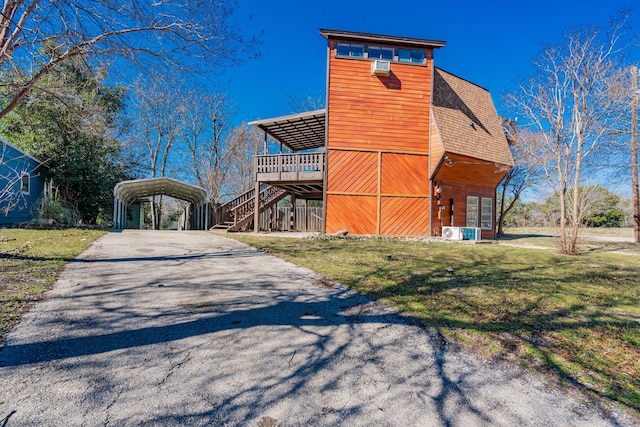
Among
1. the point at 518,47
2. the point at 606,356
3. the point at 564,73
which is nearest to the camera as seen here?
the point at 606,356

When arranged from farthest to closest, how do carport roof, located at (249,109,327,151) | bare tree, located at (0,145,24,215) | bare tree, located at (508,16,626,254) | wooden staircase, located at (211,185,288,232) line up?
wooden staircase, located at (211,185,288,232) < carport roof, located at (249,109,327,151) < bare tree, located at (508,16,626,254) < bare tree, located at (0,145,24,215)

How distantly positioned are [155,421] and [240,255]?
17.4 ft

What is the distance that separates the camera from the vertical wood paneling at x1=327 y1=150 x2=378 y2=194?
39.9 feet

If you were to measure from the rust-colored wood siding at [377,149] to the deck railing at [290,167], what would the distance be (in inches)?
21.6

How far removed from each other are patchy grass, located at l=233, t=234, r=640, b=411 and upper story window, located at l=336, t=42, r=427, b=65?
29.4ft

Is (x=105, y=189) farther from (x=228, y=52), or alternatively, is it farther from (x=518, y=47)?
(x=518, y=47)

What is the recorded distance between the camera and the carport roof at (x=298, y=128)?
41.8 ft

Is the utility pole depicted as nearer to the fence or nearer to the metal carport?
the fence

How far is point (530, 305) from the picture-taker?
3.70 meters

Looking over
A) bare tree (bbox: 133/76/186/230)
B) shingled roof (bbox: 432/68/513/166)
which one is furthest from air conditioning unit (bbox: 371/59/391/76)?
bare tree (bbox: 133/76/186/230)

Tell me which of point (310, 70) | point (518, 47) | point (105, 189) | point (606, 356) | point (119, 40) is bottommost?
point (606, 356)

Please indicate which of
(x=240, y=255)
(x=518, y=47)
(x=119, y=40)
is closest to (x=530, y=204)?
(x=518, y=47)

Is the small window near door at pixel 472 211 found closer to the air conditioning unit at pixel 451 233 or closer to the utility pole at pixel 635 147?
the air conditioning unit at pixel 451 233

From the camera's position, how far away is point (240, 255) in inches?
268
